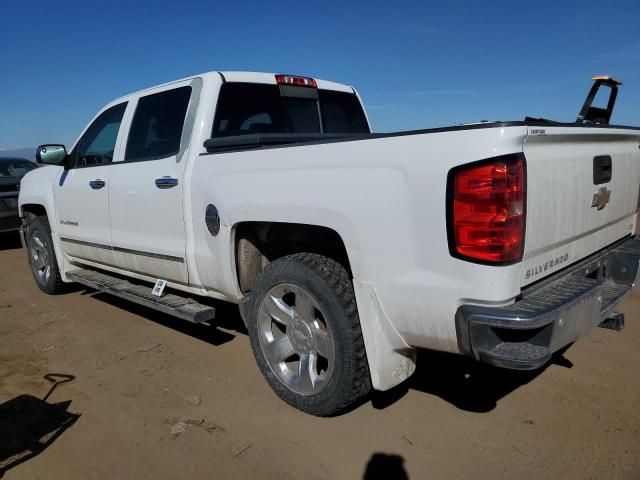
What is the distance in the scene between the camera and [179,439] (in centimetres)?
285

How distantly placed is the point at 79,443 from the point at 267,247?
5.21 ft

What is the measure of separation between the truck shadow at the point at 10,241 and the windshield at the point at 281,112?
26.4 feet

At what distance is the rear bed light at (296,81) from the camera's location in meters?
4.25

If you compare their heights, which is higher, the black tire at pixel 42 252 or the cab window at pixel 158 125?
the cab window at pixel 158 125

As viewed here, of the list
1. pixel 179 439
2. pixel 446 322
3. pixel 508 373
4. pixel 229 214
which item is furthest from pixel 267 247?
pixel 508 373

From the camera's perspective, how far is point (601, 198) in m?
2.87

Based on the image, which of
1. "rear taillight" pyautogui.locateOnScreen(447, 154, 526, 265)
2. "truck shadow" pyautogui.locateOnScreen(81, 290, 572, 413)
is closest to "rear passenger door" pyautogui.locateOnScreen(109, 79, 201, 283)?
"truck shadow" pyautogui.locateOnScreen(81, 290, 572, 413)

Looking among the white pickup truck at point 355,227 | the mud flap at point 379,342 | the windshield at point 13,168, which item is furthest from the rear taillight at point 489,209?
the windshield at point 13,168

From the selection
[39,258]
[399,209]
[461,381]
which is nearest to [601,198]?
[399,209]

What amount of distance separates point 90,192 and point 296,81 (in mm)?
2100

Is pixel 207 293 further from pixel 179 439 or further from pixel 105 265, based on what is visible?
pixel 105 265

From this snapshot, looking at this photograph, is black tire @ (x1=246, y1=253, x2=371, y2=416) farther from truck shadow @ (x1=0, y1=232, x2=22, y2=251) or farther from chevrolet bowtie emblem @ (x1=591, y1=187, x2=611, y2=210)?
truck shadow @ (x1=0, y1=232, x2=22, y2=251)

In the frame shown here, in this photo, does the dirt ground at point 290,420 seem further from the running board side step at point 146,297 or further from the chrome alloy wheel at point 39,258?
the chrome alloy wheel at point 39,258

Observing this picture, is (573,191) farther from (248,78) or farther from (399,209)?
(248,78)
